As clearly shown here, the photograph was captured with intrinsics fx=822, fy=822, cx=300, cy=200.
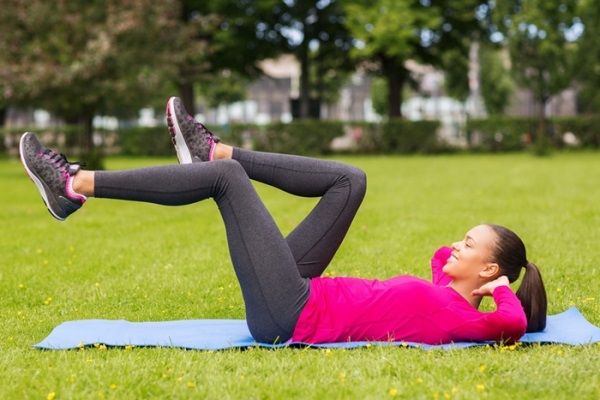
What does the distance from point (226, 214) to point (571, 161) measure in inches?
897

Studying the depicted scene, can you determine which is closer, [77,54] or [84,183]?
[84,183]

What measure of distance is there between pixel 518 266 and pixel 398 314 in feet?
2.42

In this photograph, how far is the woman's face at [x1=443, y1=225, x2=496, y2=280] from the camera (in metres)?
4.52

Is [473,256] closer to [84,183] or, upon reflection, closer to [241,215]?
[241,215]

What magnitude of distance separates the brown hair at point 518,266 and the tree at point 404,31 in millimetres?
27553

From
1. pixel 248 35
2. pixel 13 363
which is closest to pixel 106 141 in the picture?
pixel 248 35

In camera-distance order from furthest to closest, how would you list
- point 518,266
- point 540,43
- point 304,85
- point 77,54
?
point 304,85 < point 540,43 < point 77,54 < point 518,266

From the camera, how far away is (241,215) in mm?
4340

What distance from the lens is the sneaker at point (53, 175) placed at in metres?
4.35

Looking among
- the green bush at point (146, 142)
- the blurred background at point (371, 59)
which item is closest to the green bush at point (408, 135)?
the blurred background at point (371, 59)

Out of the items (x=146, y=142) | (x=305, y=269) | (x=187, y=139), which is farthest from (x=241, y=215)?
(x=146, y=142)

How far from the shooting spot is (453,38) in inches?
1375

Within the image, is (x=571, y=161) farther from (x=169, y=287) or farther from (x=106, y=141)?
(x=169, y=287)

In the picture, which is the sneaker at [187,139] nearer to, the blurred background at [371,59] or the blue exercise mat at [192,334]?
the blue exercise mat at [192,334]
